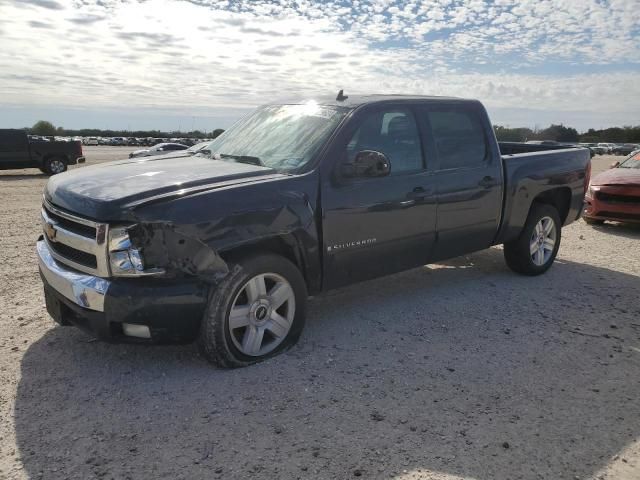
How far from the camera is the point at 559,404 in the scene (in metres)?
3.43

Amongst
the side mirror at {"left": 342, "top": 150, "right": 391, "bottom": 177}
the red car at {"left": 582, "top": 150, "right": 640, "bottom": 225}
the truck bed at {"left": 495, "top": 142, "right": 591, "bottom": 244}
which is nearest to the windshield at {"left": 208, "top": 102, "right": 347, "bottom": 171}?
the side mirror at {"left": 342, "top": 150, "right": 391, "bottom": 177}

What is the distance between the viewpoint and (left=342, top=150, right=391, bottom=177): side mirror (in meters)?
4.12

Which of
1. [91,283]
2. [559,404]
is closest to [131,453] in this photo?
[91,283]

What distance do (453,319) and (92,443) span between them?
3149 mm

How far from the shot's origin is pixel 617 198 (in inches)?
376

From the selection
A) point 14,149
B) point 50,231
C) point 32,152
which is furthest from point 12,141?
point 50,231

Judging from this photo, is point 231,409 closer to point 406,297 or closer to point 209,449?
point 209,449

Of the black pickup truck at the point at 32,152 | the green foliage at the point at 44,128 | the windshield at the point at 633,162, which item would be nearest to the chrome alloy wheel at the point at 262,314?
the windshield at the point at 633,162

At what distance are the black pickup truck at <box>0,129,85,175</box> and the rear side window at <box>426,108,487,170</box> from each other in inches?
724

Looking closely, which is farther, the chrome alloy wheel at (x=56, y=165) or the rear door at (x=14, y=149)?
the chrome alloy wheel at (x=56, y=165)

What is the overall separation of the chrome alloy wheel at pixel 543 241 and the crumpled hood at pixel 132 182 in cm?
360

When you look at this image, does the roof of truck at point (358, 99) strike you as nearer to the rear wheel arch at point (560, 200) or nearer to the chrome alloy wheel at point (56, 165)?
the rear wheel arch at point (560, 200)

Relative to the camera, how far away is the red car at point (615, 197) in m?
9.30

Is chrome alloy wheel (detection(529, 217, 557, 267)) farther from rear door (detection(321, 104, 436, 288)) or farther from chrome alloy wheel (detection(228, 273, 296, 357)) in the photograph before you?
chrome alloy wheel (detection(228, 273, 296, 357))
